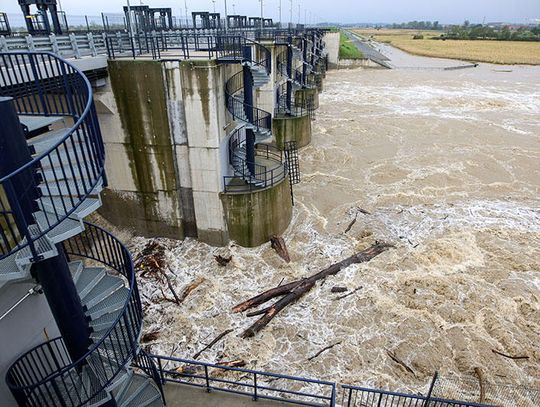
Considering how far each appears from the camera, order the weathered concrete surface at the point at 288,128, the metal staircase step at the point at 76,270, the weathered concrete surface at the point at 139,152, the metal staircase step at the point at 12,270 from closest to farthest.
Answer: the metal staircase step at the point at 12,270, the metal staircase step at the point at 76,270, the weathered concrete surface at the point at 139,152, the weathered concrete surface at the point at 288,128

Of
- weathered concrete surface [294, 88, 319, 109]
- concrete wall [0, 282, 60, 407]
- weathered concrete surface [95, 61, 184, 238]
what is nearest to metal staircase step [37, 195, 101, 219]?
concrete wall [0, 282, 60, 407]

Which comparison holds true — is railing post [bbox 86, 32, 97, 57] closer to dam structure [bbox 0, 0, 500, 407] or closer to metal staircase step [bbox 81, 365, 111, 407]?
dam structure [bbox 0, 0, 500, 407]

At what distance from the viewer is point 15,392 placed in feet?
17.8

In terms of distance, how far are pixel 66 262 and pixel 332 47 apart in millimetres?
68731

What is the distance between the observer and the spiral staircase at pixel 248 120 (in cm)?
1451

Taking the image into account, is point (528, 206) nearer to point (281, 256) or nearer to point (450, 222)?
point (450, 222)

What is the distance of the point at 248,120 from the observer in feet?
49.8

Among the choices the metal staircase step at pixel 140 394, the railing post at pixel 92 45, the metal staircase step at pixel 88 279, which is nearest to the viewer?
the metal staircase step at pixel 88 279

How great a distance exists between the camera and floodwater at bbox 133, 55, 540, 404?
1128cm

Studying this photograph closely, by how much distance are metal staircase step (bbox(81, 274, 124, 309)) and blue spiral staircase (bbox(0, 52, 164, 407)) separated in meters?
0.02

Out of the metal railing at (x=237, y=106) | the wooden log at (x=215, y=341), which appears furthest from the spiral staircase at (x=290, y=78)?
the wooden log at (x=215, y=341)

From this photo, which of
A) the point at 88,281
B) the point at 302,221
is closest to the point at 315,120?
the point at 302,221

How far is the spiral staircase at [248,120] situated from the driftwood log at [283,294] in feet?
14.5

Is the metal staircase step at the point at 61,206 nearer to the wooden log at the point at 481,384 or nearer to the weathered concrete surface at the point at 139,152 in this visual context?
the weathered concrete surface at the point at 139,152
